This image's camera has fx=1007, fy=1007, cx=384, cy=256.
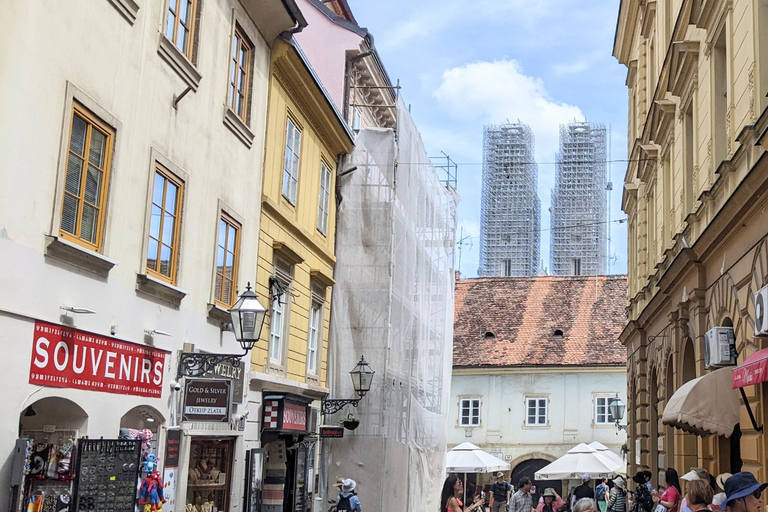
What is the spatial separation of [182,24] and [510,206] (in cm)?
7154

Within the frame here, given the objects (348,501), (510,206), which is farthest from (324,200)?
(510,206)

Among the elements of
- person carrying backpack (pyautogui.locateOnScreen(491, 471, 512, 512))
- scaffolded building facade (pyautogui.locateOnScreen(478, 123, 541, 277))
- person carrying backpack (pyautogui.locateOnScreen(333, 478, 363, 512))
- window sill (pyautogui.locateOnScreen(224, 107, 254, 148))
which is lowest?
person carrying backpack (pyautogui.locateOnScreen(491, 471, 512, 512))

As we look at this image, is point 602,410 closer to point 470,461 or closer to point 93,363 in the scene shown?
point 470,461

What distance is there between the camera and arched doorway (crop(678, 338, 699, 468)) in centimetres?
1759

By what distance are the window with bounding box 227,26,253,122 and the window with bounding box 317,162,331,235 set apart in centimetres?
517

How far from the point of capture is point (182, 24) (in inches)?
529

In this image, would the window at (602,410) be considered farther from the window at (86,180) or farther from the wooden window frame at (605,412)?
the window at (86,180)

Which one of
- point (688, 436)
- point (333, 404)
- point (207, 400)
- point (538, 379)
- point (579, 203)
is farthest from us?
point (579, 203)

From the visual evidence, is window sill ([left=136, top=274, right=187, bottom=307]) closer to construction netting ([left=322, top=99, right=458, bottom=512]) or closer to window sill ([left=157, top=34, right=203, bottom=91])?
window sill ([left=157, top=34, right=203, bottom=91])

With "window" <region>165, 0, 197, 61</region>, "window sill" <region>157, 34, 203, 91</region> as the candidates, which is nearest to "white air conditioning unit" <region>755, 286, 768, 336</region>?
"window sill" <region>157, 34, 203, 91</region>

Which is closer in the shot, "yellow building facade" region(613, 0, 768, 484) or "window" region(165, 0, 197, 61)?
"yellow building facade" region(613, 0, 768, 484)

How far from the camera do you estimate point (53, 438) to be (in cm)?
1070

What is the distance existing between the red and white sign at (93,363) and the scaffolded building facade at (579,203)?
229ft

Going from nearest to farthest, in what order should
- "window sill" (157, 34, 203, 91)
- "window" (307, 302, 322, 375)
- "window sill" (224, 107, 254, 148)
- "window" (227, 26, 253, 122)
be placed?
"window sill" (157, 34, 203, 91) < "window sill" (224, 107, 254, 148) < "window" (227, 26, 253, 122) < "window" (307, 302, 322, 375)
